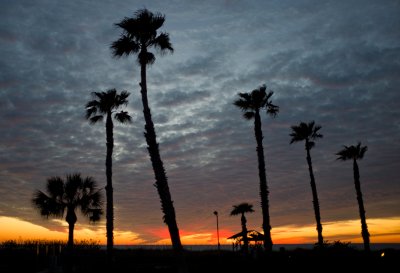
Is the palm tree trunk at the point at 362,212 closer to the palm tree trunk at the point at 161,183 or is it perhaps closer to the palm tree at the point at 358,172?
the palm tree at the point at 358,172

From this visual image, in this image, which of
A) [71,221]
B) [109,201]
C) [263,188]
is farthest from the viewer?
[263,188]

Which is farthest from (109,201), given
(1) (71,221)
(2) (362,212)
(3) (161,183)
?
(2) (362,212)

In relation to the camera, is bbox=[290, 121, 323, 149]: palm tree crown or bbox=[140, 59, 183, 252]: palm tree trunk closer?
bbox=[140, 59, 183, 252]: palm tree trunk

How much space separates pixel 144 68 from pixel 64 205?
44.3 ft

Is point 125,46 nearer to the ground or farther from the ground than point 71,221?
farther from the ground

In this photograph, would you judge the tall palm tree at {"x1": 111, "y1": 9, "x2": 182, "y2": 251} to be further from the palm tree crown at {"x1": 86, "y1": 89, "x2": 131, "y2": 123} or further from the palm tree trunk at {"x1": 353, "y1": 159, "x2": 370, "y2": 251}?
the palm tree trunk at {"x1": 353, "y1": 159, "x2": 370, "y2": 251}

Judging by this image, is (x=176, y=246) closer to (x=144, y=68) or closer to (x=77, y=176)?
(x=144, y=68)

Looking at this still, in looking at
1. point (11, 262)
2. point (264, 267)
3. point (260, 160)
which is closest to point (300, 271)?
point (264, 267)

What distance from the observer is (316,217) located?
143ft

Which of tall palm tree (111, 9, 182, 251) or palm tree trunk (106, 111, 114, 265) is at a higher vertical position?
tall palm tree (111, 9, 182, 251)

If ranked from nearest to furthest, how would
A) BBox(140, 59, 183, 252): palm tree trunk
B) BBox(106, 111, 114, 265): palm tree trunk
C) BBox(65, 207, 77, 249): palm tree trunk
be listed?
BBox(140, 59, 183, 252): palm tree trunk, BBox(106, 111, 114, 265): palm tree trunk, BBox(65, 207, 77, 249): palm tree trunk

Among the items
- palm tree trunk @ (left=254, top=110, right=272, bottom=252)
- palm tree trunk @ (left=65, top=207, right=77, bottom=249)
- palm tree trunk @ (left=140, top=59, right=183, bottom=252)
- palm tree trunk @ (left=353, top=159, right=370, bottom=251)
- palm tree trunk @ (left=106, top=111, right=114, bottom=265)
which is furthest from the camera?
palm tree trunk @ (left=353, top=159, right=370, bottom=251)

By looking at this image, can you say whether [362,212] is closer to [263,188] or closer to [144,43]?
[263,188]

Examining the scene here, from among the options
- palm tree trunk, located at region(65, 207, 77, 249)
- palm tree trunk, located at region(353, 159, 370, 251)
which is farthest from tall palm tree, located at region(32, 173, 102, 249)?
palm tree trunk, located at region(353, 159, 370, 251)
